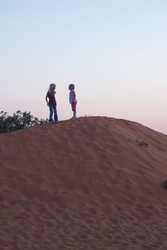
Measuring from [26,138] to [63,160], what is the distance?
1942 millimetres

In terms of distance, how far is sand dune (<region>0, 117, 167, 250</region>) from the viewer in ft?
34.8

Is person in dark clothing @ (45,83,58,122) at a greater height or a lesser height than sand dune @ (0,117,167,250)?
greater

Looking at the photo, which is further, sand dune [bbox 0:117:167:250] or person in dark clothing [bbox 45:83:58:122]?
person in dark clothing [bbox 45:83:58:122]

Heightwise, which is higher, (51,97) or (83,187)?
(51,97)

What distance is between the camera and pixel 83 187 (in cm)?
1341

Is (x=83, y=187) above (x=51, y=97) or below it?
below

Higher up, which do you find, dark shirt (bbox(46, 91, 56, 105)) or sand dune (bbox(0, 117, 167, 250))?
dark shirt (bbox(46, 91, 56, 105))

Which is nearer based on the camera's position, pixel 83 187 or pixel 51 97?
pixel 83 187

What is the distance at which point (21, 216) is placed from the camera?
11609 millimetres

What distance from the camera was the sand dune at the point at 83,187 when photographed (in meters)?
10.6

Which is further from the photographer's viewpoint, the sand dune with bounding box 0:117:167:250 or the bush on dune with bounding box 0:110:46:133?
the bush on dune with bounding box 0:110:46:133

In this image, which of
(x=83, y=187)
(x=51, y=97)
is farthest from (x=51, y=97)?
(x=83, y=187)

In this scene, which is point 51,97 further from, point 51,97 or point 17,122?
point 17,122

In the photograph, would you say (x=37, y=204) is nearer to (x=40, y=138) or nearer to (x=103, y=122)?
(x=40, y=138)
